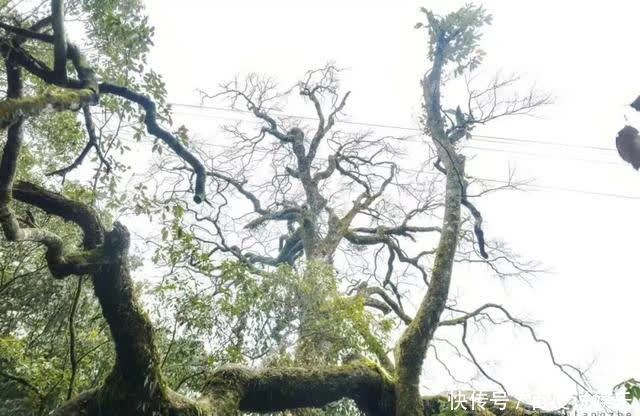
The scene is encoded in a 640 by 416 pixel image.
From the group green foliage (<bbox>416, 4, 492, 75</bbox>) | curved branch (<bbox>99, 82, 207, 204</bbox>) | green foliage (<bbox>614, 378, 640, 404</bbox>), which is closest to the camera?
green foliage (<bbox>614, 378, 640, 404</bbox>)

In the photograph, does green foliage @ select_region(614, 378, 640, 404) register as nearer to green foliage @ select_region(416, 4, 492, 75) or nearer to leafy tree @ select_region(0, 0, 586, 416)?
leafy tree @ select_region(0, 0, 586, 416)

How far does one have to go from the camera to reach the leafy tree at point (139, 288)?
11.1 ft

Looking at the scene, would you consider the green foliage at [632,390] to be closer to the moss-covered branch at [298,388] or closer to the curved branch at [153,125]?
the moss-covered branch at [298,388]

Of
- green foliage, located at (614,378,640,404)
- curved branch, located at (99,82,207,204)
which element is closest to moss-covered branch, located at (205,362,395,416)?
curved branch, located at (99,82,207,204)

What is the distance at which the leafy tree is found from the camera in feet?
11.1

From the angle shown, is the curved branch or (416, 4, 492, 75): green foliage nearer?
the curved branch

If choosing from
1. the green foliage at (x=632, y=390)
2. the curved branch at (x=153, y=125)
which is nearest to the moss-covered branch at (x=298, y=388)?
the curved branch at (x=153, y=125)

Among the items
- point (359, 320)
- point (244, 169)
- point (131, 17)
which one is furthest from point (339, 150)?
point (131, 17)

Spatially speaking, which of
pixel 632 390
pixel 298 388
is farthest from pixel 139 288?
pixel 632 390

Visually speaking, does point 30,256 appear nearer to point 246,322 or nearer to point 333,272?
point 246,322

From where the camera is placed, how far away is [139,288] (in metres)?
5.32

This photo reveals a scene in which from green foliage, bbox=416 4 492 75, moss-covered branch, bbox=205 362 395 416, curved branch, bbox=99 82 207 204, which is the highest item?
green foliage, bbox=416 4 492 75

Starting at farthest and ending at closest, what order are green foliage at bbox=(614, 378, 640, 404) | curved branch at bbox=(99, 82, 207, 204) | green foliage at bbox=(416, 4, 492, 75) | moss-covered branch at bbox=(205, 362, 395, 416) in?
green foliage at bbox=(416, 4, 492, 75)
moss-covered branch at bbox=(205, 362, 395, 416)
curved branch at bbox=(99, 82, 207, 204)
green foliage at bbox=(614, 378, 640, 404)

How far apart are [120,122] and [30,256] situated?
298 cm
